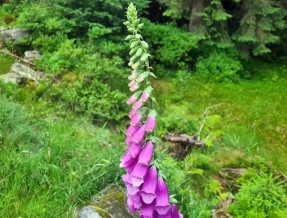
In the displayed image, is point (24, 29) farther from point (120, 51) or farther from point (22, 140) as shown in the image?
point (22, 140)

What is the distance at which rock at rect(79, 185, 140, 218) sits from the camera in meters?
3.07

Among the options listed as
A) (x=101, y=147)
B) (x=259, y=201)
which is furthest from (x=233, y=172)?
(x=101, y=147)

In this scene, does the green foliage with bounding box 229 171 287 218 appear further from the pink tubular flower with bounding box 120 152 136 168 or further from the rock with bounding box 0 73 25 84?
the rock with bounding box 0 73 25 84

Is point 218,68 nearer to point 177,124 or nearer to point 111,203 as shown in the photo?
point 177,124

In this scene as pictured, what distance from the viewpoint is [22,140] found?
3.98 metres

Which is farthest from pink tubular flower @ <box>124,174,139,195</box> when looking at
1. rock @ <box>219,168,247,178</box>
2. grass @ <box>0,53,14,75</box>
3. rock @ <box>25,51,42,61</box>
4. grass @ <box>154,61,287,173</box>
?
rock @ <box>25,51,42,61</box>

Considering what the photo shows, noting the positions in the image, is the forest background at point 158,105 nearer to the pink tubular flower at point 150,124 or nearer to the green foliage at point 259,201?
the green foliage at point 259,201

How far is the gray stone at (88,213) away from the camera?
9.80ft

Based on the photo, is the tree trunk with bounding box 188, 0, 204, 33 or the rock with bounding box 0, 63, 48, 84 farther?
the tree trunk with bounding box 188, 0, 204, 33

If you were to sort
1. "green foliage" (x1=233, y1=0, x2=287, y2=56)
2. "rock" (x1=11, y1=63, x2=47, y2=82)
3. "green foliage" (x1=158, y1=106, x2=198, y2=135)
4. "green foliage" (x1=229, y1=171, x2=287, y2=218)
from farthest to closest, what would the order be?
"green foliage" (x1=233, y1=0, x2=287, y2=56), "rock" (x1=11, y1=63, x2=47, y2=82), "green foliage" (x1=158, y1=106, x2=198, y2=135), "green foliage" (x1=229, y1=171, x2=287, y2=218)

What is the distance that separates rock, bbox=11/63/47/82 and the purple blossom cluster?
4498 mm

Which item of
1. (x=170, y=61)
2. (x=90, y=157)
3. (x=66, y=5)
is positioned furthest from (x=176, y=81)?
(x=90, y=157)

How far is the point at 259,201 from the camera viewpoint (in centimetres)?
394

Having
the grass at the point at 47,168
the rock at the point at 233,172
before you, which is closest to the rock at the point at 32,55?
the grass at the point at 47,168
